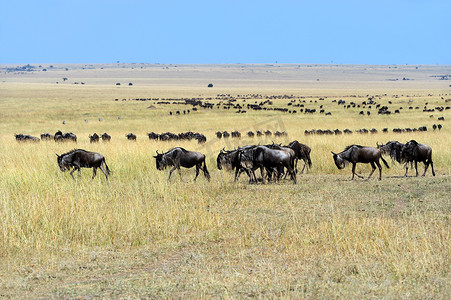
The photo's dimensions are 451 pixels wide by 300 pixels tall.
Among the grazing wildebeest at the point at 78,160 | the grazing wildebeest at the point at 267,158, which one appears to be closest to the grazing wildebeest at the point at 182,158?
the grazing wildebeest at the point at 267,158

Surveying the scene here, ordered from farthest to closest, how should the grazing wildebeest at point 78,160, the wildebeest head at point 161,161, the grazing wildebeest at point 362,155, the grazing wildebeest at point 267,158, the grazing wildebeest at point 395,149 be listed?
the grazing wildebeest at point 395,149
the grazing wildebeest at point 362,155
the wildebeest head at point 161,161
the grazing wildebeest at point 267,158
the grazing wildebeest at point 78,160

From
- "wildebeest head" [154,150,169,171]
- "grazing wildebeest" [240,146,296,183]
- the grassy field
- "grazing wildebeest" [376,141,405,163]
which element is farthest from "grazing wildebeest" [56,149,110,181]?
"grazing wildebeest" [376,141,405,163]

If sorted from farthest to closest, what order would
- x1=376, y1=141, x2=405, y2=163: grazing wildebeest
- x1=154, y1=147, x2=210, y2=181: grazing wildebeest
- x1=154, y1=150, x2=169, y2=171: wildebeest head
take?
x1=376, y1=141, x2=405, y2=163: grazing wildebeest, x1=154, y1=150, x2=169, y2=171: wildebeest head, x1=154, y1=147, x2=210, y2=181: grazing wildebeest

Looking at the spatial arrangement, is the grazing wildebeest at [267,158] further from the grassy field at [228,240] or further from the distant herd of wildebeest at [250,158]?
the grassy field at [228,240]

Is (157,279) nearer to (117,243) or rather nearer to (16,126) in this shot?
(117,243)

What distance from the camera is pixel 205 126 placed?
1726 inches

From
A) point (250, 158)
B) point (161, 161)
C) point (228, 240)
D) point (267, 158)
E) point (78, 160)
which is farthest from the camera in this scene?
point (161, 161)

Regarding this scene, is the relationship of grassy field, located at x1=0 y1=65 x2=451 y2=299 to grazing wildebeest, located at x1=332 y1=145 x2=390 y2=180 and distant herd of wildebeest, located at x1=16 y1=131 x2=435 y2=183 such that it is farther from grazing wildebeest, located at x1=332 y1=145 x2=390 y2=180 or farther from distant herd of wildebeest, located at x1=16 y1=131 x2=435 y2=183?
grazing wildebeest, located at x1=332 y1=145 x2=390 y2=180

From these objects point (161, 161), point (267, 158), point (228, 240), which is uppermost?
point (267, 158)

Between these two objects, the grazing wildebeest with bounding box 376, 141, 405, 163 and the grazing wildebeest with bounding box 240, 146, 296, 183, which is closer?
the grazing wildebeest with bounding box 240, 146, 296, 183

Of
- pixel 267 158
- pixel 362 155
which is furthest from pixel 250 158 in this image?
pixel 362 155

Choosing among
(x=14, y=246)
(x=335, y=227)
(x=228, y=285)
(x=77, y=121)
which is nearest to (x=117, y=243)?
(x=14, y=246)

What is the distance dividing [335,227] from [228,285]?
300 cm

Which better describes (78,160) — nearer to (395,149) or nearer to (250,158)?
Answer: (250,158)
